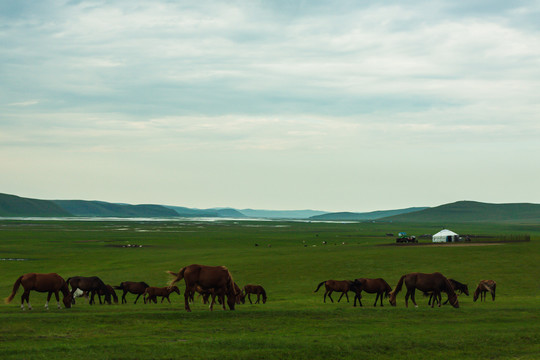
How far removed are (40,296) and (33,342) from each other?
19742mm

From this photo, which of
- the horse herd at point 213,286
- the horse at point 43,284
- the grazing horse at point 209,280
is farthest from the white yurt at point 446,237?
the horse at point 43,284

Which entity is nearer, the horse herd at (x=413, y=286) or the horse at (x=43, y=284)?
the horse at (x=43, y=284)

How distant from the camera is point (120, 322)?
20438mm

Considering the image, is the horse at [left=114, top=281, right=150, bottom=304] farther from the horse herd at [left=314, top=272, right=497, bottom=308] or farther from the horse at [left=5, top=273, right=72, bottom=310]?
the horse herd at [left=314, top=272, right=497, bottom=308]

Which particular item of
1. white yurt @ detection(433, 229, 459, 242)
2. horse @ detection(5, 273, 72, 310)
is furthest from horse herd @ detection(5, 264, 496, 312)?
white yurt @ detection(433, 229, 459, 242)

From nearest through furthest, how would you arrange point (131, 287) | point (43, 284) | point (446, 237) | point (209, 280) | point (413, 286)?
point (209, 280)
point (43, 284)
point (413, 286)
point (131, 287)
point (446, 237)

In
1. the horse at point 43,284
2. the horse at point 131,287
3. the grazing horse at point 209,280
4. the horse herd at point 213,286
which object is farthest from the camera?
the horse at point 131,287

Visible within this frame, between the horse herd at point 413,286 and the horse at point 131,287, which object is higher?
the horse herd at point 413,286

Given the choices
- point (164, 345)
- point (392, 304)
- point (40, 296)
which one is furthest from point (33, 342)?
point (40, 296)

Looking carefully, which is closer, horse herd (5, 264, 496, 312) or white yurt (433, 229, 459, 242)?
horse herd (5, 264, 496, 312)

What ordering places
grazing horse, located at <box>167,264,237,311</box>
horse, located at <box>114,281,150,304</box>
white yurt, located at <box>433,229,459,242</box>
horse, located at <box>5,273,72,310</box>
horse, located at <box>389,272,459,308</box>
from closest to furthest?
1. grazing horse, located at <box>167,264,237,311</box>
2. horse, located at <box>5,273,72,310</box>
3. horse, located at <box>389,272,459,308</box>
4. horse, located at <box>114,281,150,304</box>
5. white yurt, located at <box>433,229,459,242</box>

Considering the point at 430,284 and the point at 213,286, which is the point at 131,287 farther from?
the point at 430,284

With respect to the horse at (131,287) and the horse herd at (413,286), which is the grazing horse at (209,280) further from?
the horse at (131,287)

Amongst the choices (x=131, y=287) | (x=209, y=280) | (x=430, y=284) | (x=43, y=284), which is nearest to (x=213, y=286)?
(x=209, y=280)
